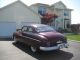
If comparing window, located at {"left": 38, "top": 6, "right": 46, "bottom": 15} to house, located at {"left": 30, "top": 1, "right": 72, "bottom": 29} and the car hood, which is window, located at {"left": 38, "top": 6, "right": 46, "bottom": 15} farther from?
the car hood

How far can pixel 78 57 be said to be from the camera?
880 centimetres

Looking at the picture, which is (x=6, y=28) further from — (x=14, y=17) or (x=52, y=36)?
(x=52, y=36)

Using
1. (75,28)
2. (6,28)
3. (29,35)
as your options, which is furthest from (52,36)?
(75,28)

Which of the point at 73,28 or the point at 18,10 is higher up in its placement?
the point at 18,10

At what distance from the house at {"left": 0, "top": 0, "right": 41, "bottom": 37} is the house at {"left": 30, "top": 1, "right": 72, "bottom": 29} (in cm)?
1082

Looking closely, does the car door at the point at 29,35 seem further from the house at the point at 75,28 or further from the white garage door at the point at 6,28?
the house at the point at 75,28

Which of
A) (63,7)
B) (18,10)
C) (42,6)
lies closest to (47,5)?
(42,6)

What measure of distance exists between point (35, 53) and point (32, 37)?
39.6 inches

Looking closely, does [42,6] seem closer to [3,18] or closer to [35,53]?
[3,18]

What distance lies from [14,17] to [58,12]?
17.0 m

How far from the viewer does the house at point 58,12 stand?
34.2m

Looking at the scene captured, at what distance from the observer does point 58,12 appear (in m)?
37.0

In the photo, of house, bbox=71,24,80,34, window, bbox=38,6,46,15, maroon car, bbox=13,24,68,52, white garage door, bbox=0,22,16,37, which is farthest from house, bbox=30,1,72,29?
maroon car, bbox=13,24,68,52

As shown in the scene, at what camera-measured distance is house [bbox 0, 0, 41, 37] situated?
21225 mm
